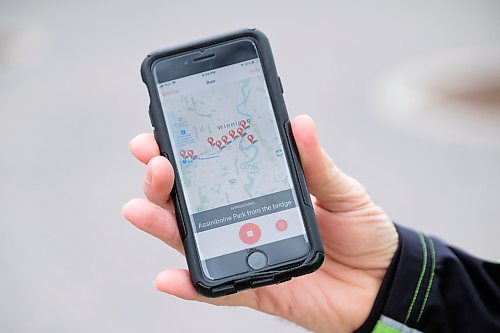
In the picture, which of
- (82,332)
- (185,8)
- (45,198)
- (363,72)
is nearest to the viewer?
(82,332)

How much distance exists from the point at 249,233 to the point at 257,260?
6cm

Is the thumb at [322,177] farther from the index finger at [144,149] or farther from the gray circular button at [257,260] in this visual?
the index finger at [144,149]

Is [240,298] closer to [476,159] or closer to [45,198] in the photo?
[45,198]

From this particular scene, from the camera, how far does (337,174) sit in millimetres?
1501

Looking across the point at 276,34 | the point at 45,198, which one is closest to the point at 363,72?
the point at 276,34

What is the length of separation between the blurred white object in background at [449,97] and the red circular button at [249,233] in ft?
6.20

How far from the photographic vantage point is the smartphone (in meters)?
1.43

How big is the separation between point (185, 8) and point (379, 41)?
1.08 m

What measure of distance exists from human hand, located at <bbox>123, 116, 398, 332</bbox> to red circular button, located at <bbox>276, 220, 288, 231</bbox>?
112 mm

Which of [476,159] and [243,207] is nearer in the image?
[243,207]

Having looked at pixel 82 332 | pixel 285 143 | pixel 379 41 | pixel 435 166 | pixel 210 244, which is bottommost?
pixel 82 332

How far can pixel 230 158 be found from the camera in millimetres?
1473

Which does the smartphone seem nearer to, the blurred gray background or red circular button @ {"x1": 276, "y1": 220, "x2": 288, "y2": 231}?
red circular button @ {"x1": 276, "y1": 220, "x2": 288, "y2": 231}

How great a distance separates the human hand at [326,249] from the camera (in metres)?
1.42
